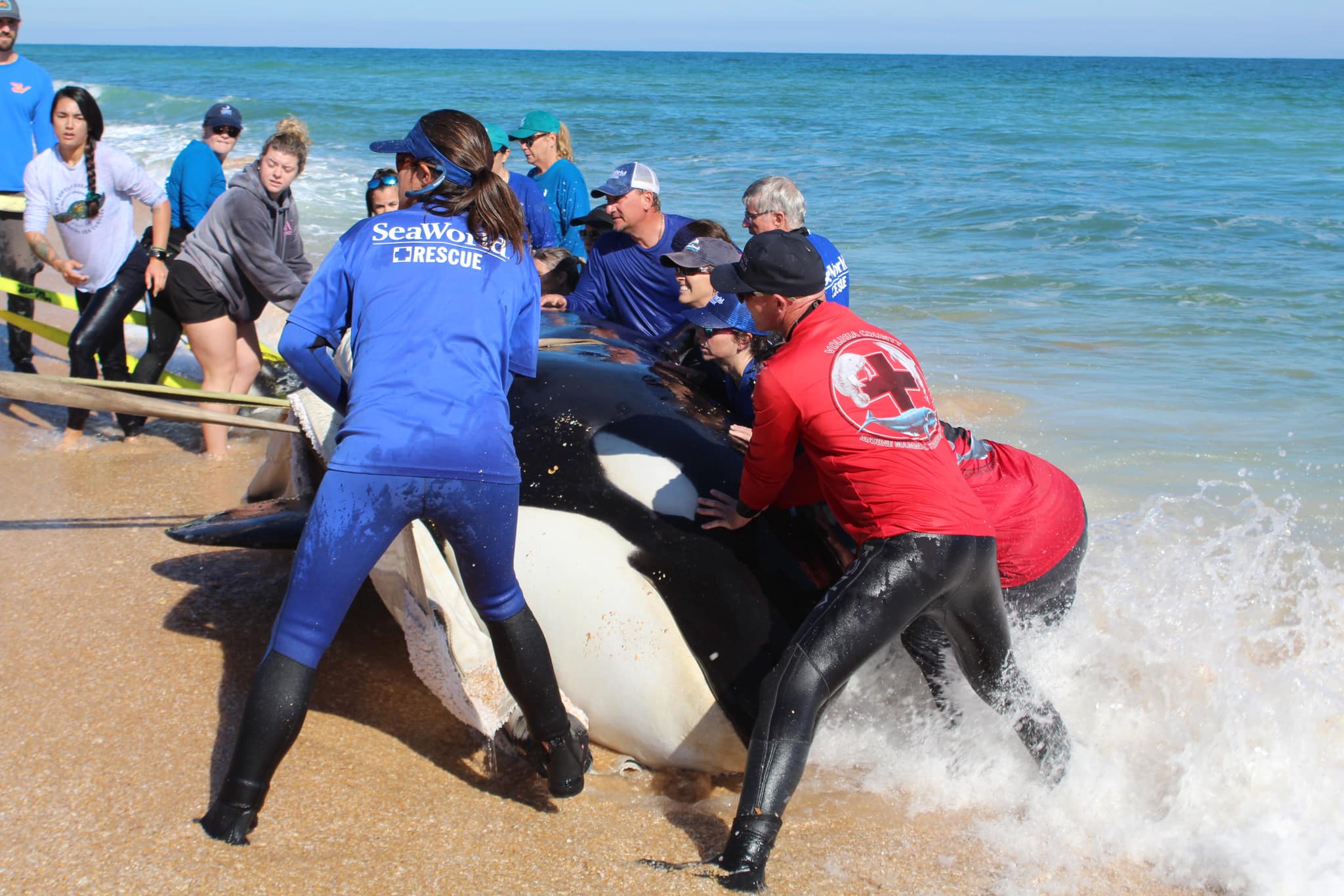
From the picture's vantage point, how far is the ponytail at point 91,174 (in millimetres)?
6418

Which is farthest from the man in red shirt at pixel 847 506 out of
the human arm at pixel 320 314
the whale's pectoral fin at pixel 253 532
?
the whale's pectoral fin at pixel 253 532

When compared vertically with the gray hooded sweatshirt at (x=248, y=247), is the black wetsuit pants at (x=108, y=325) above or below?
below

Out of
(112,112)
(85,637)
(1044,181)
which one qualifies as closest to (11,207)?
(85,637)

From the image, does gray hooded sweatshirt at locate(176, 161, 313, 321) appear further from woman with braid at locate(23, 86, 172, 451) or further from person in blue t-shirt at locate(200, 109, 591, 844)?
person in blue t-shirt at locate(200, 109, 591, 844)

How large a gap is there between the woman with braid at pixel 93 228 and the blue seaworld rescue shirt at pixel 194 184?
0.31 m

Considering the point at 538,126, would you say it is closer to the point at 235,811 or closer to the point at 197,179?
the point at 197,179

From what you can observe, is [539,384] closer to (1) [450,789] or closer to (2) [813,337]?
(2) [813,337]

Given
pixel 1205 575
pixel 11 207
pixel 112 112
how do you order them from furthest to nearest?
pixel 112 112
pixel 11 207
pixel 1205 575

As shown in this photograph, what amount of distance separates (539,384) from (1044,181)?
1785 centimetres

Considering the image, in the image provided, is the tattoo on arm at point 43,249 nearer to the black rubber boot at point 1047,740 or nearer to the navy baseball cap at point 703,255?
the navy baseball cap at point 703,255

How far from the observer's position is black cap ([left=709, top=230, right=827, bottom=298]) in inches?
128

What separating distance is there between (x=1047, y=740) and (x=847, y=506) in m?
1.01

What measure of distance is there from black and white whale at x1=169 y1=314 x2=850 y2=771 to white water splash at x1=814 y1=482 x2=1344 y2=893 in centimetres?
49

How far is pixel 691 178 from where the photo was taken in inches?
819
